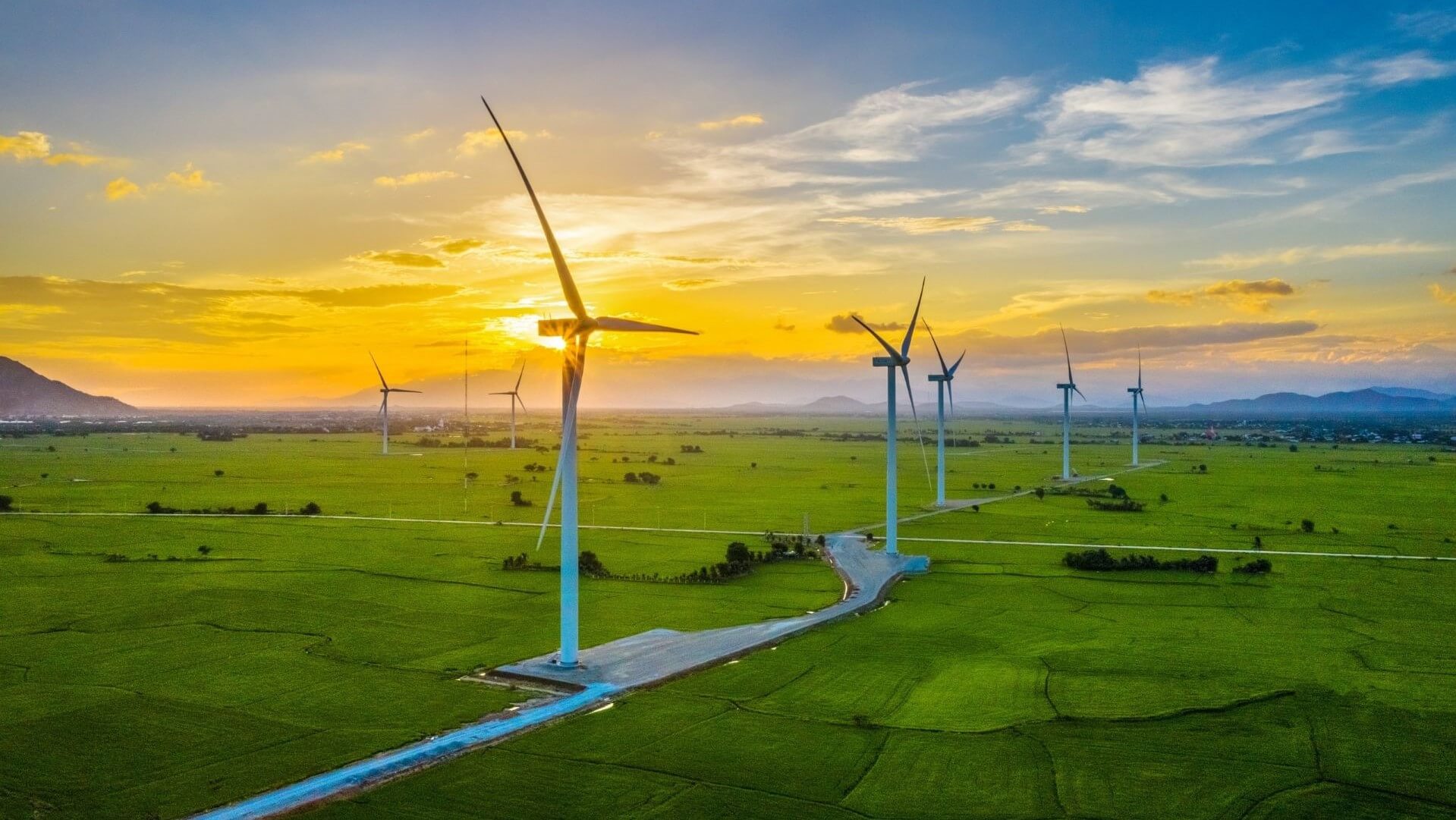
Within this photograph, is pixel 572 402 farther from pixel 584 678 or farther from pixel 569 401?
pixel 584 678

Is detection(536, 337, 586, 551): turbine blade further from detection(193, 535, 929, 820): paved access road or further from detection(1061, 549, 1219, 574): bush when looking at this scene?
detection(1061, 549, 1219, 574): bush

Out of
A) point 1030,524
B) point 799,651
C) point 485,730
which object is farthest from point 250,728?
point 1030,524

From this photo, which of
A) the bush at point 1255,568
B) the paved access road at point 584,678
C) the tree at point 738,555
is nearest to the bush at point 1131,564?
the bush at point 1255,568

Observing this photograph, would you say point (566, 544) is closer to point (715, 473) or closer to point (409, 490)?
point (409, 490)

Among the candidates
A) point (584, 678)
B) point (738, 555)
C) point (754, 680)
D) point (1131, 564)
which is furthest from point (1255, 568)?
point (584, 678)

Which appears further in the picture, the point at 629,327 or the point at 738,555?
the point at 738,555
